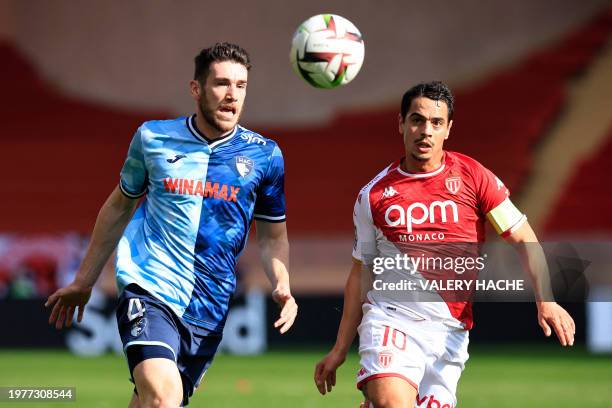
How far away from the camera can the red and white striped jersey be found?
614 centimetres

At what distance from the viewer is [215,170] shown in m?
6.11

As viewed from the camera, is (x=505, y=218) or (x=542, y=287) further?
(x=505, y=218)

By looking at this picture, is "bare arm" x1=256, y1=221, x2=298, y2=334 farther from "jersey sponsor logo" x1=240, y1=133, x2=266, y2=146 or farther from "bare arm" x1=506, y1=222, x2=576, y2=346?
"bare arm" x1=506, y1=222, x2=576, y2=346

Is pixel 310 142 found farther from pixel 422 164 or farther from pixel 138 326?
pixel 138 326

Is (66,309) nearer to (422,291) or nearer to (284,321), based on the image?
(284,321)

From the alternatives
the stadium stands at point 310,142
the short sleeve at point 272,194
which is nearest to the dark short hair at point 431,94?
the short sleeve at point 272,194

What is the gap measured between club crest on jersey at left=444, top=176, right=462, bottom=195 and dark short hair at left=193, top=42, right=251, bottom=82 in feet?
4.09

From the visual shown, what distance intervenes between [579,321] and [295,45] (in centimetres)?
870

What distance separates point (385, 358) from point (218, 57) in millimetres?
1815

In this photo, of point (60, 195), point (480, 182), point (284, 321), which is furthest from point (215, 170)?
point (60, 195)

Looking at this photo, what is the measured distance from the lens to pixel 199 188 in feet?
19.8

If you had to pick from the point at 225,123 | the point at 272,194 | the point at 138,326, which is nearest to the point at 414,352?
the point at 272,194

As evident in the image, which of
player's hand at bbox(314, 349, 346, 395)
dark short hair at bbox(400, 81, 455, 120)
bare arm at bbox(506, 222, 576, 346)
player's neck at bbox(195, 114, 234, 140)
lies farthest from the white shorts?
player's neck at bbox(195, 114, 234, 140)

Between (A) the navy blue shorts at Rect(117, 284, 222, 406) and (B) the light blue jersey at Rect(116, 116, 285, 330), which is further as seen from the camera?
(B) the light blue jersey at Rect(116, 116, 285, 330)
